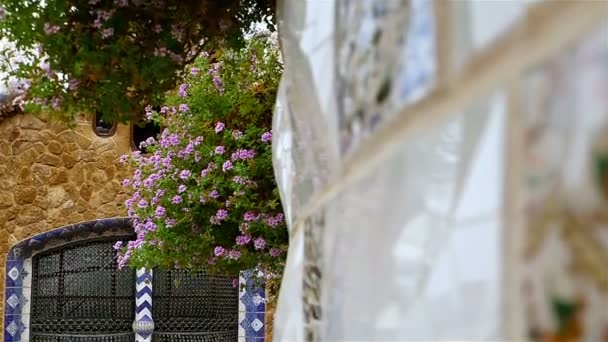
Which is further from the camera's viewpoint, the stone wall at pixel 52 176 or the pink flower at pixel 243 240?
the stone wall at pixel 52 176

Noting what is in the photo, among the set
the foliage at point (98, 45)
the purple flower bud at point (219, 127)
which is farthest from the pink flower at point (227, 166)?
the foliage at point (98, 45)

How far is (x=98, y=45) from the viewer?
1.44 metres

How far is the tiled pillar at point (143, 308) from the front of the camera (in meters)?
5.78

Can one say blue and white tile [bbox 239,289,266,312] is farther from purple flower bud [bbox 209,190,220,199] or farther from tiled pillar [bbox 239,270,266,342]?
purple flower bud [bbox 209,190,220,199]

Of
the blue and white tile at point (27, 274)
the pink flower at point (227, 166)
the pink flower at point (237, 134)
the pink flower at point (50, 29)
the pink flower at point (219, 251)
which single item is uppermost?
the blue and white tile at point (27, 274)

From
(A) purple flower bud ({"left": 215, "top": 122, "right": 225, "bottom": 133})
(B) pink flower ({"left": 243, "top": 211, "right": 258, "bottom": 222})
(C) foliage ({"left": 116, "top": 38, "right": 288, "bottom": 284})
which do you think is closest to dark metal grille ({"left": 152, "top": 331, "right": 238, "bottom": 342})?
(C) foliage ({"left": 116, "top": 38, "right": 288, "bottom": 284})

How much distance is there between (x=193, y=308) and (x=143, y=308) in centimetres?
32

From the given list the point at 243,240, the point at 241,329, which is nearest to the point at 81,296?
A: the point at 241,329

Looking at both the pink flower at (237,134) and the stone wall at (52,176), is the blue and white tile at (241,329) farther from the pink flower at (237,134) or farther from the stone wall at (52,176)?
the pink flower at (237,134)

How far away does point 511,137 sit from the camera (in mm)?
391

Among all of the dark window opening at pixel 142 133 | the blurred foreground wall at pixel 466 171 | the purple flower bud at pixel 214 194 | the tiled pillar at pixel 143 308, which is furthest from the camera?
the dark window opening at pixel 142 133

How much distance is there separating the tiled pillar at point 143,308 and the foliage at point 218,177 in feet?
9.02

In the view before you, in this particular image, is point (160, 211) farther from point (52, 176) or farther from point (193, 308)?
point (193, 308)

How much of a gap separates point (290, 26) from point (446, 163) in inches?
22.6
